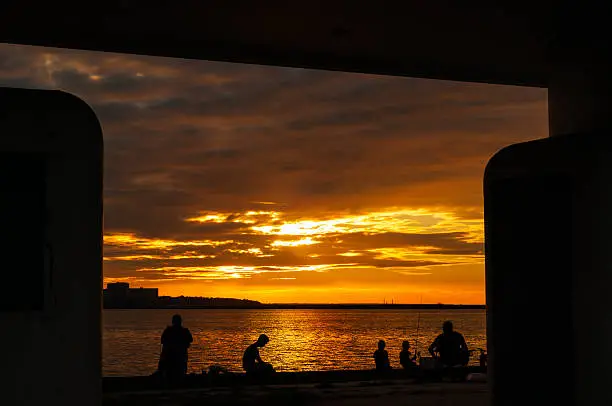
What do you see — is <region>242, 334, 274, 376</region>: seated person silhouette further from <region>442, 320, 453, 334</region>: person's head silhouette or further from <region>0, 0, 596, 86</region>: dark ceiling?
<region>0, 0, 596, 86</region>: dark ceiling

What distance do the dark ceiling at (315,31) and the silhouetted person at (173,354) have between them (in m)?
5.84

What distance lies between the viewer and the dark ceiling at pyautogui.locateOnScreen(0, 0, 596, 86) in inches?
321

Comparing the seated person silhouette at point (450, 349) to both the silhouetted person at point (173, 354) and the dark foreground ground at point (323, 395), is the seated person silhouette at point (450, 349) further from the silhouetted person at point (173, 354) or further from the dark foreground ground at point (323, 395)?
the silhouetted person at point (173, 354)

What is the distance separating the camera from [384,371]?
14641 millimetres
